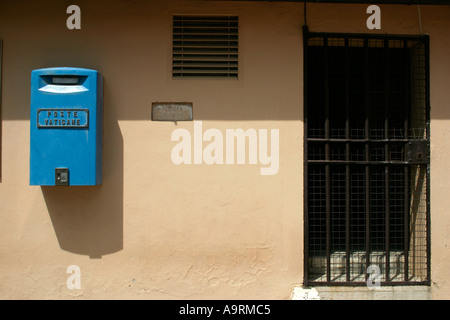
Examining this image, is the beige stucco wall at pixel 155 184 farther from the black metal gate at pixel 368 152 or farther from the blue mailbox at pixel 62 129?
the blue mailbox at pixel 62 129

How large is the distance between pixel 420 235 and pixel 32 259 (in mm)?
4350

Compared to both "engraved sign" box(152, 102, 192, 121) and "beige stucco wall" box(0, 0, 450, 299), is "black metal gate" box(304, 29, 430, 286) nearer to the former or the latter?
"beige stucco wall" box(0, 0, 450, 299)

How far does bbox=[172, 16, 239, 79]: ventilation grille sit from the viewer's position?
411cm

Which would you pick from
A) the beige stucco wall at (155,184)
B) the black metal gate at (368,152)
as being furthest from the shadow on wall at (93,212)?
the black metal gate at (368,152)

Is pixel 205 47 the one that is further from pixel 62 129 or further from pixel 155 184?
pixel 62 129

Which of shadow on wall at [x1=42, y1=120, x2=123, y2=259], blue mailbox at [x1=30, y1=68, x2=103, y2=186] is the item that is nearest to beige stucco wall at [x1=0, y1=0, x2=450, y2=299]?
shadow on wall at [x1=42, y1=120, x2=123, y2=259]

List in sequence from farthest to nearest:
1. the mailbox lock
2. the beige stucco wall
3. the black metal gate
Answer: the black metal gate < the beige stucco wall < the mailbox lock

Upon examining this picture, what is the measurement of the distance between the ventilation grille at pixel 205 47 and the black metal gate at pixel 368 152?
2.76ft

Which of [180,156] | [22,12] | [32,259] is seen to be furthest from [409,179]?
[22,12]

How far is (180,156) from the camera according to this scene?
13.2 feet

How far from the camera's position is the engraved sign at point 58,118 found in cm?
362

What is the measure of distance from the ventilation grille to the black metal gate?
2.76 ft

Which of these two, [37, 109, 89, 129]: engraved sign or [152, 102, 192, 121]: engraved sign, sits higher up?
[152, 102, 192, 121]: engraved sign

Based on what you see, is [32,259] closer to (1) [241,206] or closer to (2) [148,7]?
(1) [241,206]
